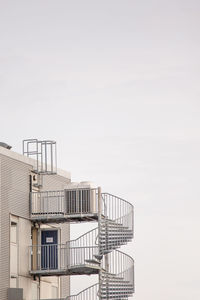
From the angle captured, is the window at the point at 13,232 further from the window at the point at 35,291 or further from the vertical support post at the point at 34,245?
the window at the point at 35,291

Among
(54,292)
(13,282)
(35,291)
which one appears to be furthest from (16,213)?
(54,292)

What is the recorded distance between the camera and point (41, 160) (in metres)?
62.3

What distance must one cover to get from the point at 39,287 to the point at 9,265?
3636 millimetres

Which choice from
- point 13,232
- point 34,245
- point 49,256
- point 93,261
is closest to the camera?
point 93,261

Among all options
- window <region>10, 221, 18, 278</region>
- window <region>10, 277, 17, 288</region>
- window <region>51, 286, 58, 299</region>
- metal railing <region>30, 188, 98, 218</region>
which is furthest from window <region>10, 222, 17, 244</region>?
window <region>51, 286, 58, 299</region>

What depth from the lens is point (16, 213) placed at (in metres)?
60.2

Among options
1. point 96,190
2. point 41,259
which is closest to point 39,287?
point 41,259

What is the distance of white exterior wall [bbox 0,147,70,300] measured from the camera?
5859 cm

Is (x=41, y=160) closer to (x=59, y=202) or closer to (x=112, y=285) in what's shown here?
(x=59, y=202)

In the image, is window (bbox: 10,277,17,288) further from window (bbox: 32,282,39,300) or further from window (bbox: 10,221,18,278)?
window (bbox: 32,282,39,300)

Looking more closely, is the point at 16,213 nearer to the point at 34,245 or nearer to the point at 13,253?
the point at 13,253

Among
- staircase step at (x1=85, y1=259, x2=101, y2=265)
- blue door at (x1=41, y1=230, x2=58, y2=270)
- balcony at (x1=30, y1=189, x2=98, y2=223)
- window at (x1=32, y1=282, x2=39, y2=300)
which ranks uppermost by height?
balcony at (x1=30, y1=189, x2=98, y2=223)

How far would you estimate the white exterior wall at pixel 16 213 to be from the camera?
58594 mm

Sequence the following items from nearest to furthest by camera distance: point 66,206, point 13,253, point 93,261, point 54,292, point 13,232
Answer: point 13,253
point 93,261
point 13,232
point 66,206
point 54,292
